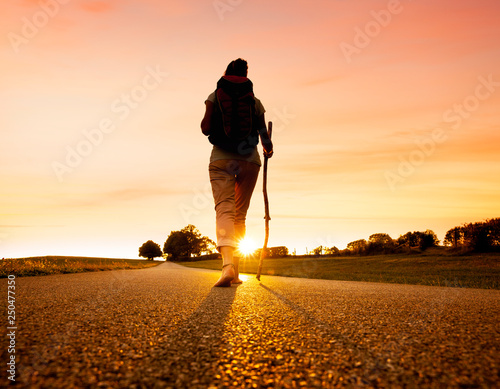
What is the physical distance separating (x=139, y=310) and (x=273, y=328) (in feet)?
3.60

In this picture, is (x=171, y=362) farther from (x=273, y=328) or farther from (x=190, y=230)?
(x=190, y=230)

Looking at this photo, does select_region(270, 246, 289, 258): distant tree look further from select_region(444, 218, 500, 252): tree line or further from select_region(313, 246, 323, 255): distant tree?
select_region(444, 218, 500, 252): tree line

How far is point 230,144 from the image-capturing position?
4.83m

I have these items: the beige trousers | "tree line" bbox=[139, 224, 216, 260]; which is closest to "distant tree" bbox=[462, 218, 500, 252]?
the beige trousers

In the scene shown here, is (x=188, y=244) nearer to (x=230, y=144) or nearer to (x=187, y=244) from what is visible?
(x=187, y=244)

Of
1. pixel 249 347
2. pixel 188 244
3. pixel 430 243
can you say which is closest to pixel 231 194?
pixel 249 347

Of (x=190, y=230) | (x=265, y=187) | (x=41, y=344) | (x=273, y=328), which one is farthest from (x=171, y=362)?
(x=190, y=230)

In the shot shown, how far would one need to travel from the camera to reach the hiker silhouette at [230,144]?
4691 mm

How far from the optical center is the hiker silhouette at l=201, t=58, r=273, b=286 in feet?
15.4

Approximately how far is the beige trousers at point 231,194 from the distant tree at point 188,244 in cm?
9268

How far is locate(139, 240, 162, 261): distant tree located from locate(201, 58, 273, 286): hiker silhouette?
11575cm

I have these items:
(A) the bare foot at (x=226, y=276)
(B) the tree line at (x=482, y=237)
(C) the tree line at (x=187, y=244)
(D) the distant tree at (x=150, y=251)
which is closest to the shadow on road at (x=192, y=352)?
(A) the bare foot at (x=226, y=276)

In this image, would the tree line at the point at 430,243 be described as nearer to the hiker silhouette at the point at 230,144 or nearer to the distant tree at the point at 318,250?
the distant tree at the point at 318,250

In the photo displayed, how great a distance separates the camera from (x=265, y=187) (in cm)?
681
